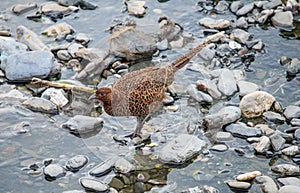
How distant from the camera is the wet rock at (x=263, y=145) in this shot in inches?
220

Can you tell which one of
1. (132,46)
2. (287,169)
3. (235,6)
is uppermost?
(235,6)

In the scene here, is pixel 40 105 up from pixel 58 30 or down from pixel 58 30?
down

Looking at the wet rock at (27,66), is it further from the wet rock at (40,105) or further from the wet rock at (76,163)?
the wet rock at (76,163)

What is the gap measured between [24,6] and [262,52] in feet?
10.3

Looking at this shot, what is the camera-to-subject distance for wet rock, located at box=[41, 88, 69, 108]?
20.7ft

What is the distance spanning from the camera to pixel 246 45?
7.18 metres

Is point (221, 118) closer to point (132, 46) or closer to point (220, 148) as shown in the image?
point (220, 148)

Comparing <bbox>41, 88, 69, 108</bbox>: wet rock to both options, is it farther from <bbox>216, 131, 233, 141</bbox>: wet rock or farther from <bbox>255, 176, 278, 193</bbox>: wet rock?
<bbox>255, 176, 278, 193</bbox>: wet rock

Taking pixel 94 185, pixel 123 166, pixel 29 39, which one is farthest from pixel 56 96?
pixel 94 185

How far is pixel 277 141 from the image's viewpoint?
222 inches

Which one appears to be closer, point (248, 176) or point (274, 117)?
point (248, 176)

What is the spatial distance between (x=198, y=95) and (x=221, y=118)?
47 cm

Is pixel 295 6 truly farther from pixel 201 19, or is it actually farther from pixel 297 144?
pixel 297 144

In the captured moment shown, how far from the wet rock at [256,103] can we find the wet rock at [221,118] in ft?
0.29
